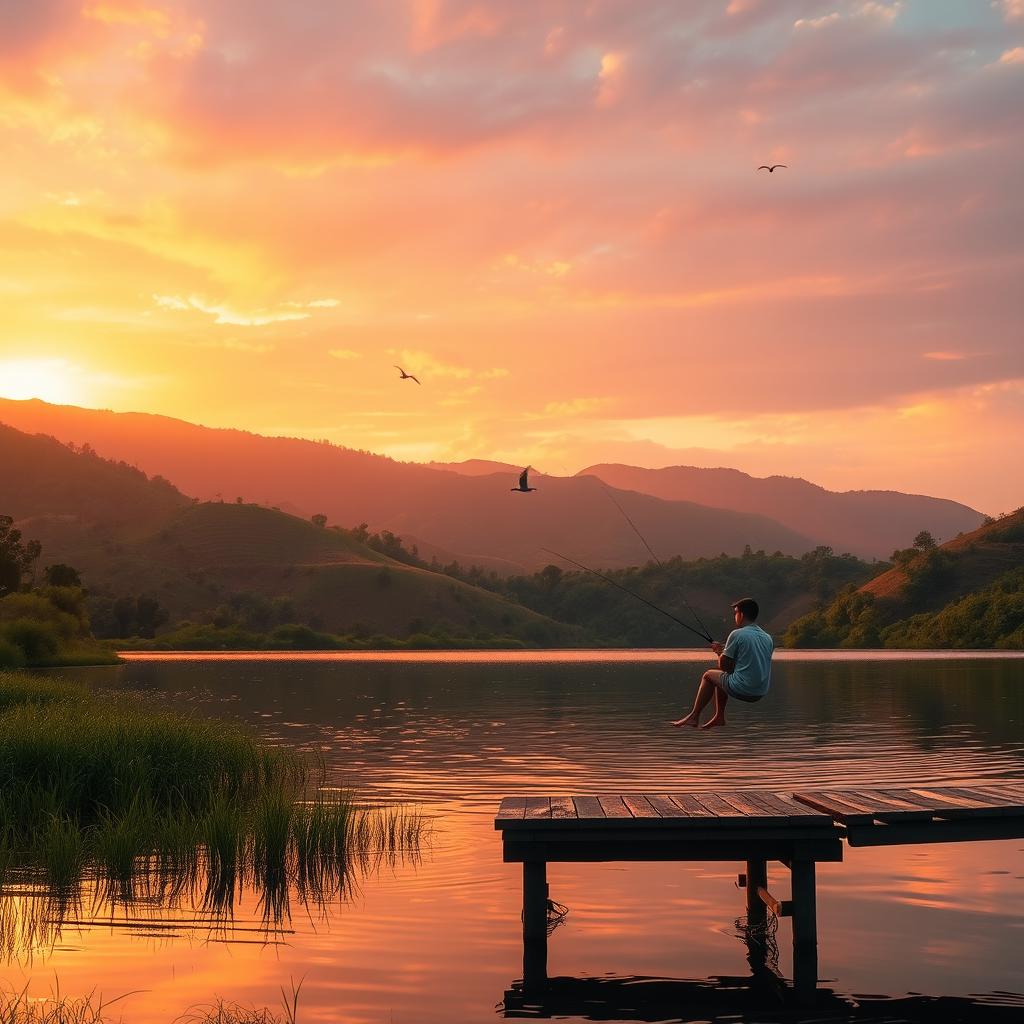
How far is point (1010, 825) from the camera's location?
17016 mm

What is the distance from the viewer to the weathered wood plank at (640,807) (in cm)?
1683

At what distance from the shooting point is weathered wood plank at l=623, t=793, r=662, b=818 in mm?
16828

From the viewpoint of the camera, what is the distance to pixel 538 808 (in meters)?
17.9

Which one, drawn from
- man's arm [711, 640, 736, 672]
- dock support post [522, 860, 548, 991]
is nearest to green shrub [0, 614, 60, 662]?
man's arm [711, 640, 736, 672]

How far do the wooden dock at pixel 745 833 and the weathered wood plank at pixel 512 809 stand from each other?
2 cm

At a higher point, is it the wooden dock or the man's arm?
the man's arm

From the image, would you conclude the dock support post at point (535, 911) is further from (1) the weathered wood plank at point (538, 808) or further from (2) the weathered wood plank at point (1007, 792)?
(2) the weathered wood plank at point (1007, 792)

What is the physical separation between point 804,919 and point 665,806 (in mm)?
2216

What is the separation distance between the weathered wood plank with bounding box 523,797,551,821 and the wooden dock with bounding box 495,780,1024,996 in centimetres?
2

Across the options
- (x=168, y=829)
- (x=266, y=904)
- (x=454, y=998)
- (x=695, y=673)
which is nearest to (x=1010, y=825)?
(x=454, y=998)

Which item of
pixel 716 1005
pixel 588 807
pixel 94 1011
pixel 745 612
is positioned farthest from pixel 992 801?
pixel 94 1011

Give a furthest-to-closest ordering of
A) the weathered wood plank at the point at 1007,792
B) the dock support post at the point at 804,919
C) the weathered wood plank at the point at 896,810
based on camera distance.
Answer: the weathered wood plank at the point at 1007,792, the weathered wood plank at the point at 896,810, the dock support post at the point at 804,919

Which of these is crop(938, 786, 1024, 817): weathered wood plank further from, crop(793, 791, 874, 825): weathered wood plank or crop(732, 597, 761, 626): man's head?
crop(732, 597, 761, 626): man's head

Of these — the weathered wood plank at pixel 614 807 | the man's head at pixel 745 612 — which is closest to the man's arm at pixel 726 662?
the man's head at pixel 745 612
